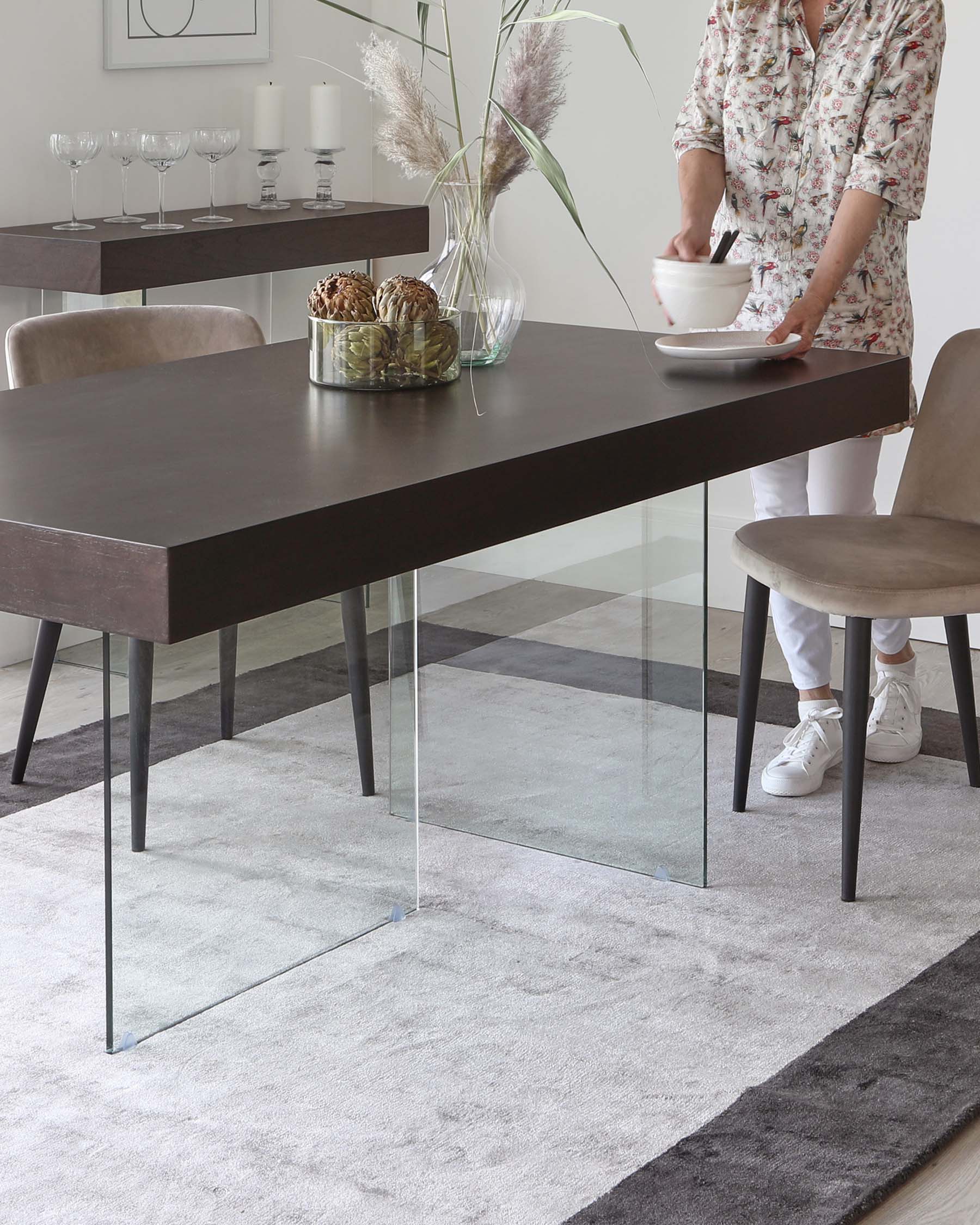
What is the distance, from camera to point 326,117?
4148 millimetres

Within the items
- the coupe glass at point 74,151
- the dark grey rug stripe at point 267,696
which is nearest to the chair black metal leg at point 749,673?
the dark grey rug stripe at point 267,696

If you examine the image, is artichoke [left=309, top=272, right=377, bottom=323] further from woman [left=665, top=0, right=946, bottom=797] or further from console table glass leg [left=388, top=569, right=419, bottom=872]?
woman [left=665, top=0, right=946, bottom=797]

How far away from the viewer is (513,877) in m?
2.56

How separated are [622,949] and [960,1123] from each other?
1.88ft

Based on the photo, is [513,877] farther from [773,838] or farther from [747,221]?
[747,221]

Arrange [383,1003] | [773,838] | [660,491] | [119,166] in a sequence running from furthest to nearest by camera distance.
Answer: [119,166]
[773,838]
[383,1003]
[660,491]

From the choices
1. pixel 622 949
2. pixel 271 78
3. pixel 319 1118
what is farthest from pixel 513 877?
pixel 271 78

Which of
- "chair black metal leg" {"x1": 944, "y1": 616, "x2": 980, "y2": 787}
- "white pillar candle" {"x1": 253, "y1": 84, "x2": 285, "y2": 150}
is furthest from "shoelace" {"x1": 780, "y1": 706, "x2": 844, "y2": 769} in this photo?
"white pillar candle" {"x1": 253, "y1": 84, "x2": 285, "y2": 150}

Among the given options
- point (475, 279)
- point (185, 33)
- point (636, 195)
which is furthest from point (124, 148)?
point (475, 279)

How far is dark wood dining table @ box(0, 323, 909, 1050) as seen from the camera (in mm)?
1439

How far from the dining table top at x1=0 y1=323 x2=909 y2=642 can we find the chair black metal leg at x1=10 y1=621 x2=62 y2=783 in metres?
0.64

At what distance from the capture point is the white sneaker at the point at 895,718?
3.09 meters

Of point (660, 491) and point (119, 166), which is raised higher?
point (119, 166)

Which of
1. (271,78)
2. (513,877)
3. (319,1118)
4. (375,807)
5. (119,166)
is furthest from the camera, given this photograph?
(271,78)
